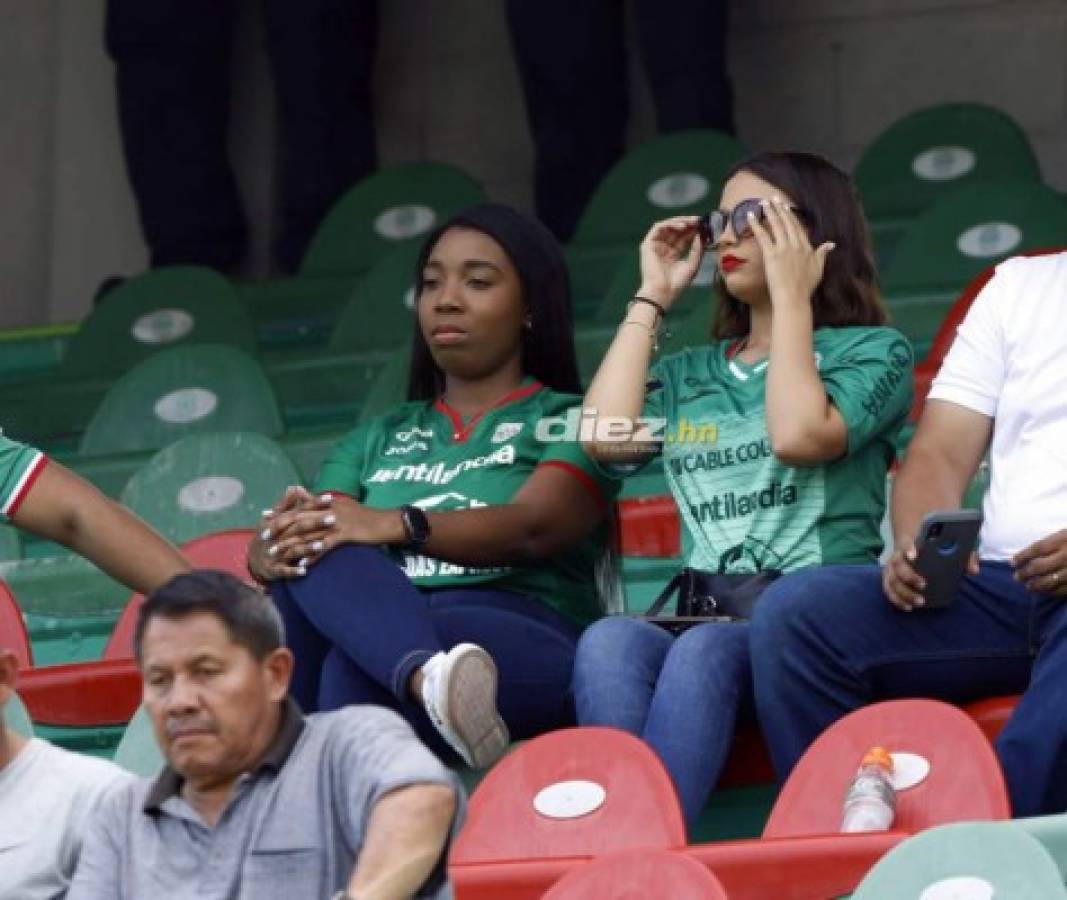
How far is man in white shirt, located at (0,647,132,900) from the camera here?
365cm

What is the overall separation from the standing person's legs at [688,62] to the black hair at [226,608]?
162 inches

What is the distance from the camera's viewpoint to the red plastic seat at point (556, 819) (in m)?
3.87

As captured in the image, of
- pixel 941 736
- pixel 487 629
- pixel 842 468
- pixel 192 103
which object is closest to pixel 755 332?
pixel 842 468

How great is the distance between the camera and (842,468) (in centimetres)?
448

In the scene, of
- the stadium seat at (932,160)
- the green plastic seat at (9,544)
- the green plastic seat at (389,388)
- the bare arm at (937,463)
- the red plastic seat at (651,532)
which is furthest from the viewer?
the stadium seat at (932,160)

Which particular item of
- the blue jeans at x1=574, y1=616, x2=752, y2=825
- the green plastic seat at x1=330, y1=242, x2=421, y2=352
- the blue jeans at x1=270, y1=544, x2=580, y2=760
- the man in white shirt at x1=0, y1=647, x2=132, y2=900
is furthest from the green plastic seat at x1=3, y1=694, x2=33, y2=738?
the green plastic seat at x1=330, y1=242, x2=421, y2=352

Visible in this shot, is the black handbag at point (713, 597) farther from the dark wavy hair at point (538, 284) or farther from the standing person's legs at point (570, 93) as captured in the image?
the standing person's legs at point (570, 93)

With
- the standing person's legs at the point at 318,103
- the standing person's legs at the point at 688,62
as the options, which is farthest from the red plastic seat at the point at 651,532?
the standing person's legs at the point at 318,103

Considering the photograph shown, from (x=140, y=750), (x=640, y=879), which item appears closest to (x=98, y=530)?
(x=140, y=750)

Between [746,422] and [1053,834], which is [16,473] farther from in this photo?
[1053,834]

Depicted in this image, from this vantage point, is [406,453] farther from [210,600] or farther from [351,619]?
[210,600]

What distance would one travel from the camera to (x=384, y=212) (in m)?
7.67

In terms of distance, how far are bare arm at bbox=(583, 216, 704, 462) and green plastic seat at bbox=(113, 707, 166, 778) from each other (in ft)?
2.35

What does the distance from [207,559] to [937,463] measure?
1.31 metres
